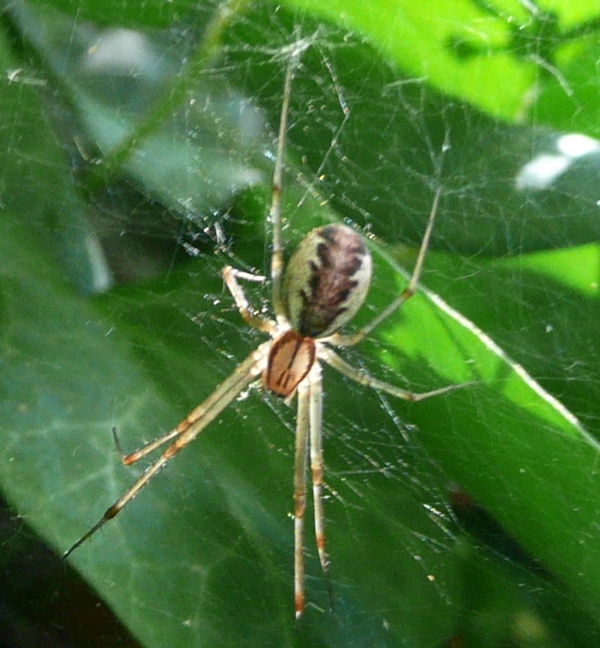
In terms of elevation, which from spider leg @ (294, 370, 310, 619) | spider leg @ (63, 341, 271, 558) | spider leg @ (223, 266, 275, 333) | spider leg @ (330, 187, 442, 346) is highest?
spider leg @ (223, 266, 275, 333)

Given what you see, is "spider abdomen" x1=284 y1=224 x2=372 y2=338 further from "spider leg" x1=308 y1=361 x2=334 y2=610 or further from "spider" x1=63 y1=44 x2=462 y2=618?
"spider leg" x1=308 y1=361 x2=334 y2=610

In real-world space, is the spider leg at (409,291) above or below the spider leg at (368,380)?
above

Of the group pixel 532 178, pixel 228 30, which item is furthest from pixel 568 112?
pixel 228 30

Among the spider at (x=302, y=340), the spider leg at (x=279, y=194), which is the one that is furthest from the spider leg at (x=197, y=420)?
the spider leg at (x=279, y=194)

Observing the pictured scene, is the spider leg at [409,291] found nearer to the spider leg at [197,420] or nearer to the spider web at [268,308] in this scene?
the spider web at [268,308]

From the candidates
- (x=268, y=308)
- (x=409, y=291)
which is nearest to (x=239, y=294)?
(x=268, y=308)

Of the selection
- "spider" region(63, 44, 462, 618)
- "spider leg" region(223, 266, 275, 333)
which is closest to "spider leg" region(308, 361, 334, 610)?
"spider" region(63, 44, 462, 618)

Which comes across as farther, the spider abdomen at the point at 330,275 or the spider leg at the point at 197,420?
the spider leg at the point at 197,420
